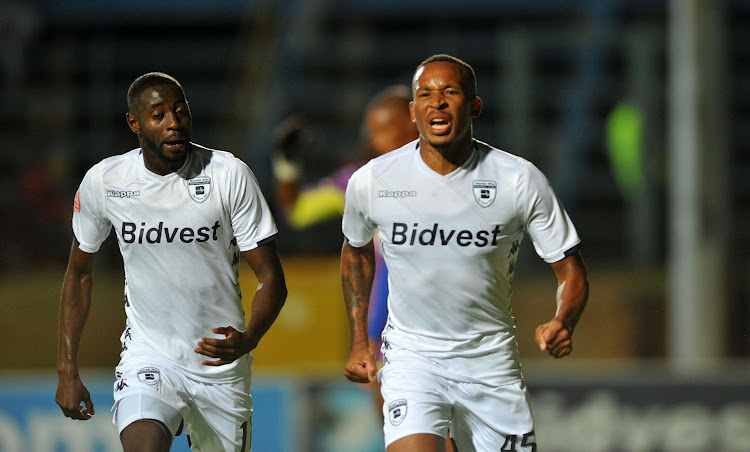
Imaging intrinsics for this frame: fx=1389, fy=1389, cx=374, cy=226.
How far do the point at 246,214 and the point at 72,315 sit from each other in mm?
819

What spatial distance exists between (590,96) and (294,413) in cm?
666

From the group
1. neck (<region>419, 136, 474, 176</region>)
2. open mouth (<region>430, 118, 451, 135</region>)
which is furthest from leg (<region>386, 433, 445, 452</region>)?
open mouth (<region>430, 118, 451, 135</region>)

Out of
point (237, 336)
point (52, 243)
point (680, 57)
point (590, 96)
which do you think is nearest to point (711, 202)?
point (680, 57)

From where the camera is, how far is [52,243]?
43.7ft

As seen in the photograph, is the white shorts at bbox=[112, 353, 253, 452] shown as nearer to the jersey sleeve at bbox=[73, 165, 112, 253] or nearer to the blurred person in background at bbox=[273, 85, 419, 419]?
the jersey sleeve at bbox=[73, 165, 112, 253]

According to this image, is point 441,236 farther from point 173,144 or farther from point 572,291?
point 173,144

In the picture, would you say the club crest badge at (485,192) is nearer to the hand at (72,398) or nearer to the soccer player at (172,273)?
the soccer player at (172,273)

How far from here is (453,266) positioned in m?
5.43

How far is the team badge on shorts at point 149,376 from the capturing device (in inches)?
212

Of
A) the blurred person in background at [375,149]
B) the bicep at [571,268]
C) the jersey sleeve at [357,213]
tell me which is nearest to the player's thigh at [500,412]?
the bicep at [571,268]

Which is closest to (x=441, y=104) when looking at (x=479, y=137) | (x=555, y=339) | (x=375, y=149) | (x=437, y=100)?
(x=437, y=100)

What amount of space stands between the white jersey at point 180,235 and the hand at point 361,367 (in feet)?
1.49

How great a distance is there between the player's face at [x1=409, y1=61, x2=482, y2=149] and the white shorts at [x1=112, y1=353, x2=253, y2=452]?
4.15ft

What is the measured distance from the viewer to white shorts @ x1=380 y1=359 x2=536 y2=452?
216 inches
